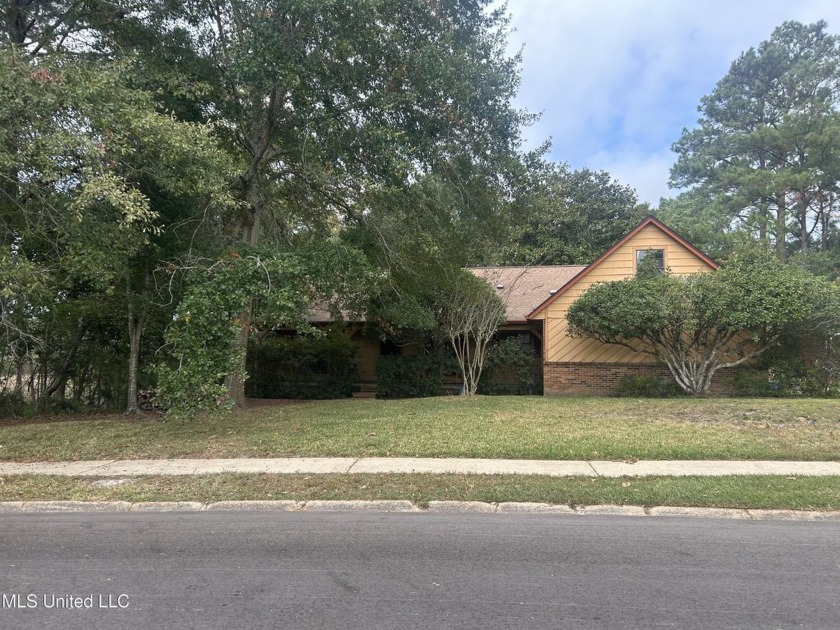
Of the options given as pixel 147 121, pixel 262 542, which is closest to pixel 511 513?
pixel 262 542

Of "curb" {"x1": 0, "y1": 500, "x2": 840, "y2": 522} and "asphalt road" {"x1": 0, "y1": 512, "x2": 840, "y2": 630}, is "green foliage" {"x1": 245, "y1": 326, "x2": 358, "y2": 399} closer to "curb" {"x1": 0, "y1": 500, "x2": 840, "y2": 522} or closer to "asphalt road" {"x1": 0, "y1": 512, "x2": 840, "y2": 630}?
"curb" {"x1": 0, "y1": 500, "x2": 840, "y2": 522}

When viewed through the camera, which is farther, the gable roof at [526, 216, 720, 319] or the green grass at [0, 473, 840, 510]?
the gable roof at [526, 216, 720, 319]

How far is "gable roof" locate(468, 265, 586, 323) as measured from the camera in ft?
64.4

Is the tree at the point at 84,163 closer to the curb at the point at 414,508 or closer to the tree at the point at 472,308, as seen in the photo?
the curb at the point at 414,508

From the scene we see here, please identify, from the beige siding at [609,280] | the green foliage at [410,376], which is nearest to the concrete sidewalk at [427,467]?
the beige siding at [609,280]

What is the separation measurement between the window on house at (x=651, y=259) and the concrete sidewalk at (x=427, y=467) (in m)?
9.67

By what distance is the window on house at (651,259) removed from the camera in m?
16.5

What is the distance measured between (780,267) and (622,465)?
36.3ft

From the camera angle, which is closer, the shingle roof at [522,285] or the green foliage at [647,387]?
the green foliage at [647,387]

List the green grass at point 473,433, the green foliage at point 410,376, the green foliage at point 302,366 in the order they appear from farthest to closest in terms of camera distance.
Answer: the green foliage at point 302,366 < the green foliage at point 410,376 < the green grass at point 473,433

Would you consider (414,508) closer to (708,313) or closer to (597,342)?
(708,313)

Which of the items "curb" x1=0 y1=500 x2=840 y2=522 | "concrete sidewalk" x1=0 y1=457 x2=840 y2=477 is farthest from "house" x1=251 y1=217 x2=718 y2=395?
"curb" x1=0 y1=500 x2=840 y2=522

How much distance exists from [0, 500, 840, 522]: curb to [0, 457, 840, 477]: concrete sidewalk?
1.15 m

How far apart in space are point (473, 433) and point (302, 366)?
440 inches
